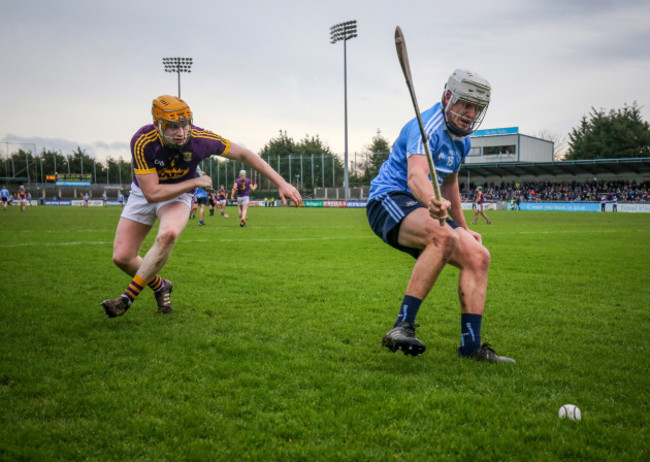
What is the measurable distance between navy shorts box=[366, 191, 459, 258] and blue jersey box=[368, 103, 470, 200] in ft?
0.25

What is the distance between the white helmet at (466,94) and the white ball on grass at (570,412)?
2.23 m

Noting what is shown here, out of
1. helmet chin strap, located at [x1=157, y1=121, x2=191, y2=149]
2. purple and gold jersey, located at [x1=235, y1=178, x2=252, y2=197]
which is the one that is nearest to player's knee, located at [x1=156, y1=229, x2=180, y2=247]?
helmet chin strap, located at [x1=157, y1=121, x2=191, y2=149]

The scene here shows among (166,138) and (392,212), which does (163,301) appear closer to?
(166,138)

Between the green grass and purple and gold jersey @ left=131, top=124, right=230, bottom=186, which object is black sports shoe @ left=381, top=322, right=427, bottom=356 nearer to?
the green grass

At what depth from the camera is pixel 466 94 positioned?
164 inches

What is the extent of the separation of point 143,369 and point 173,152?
2.52 m

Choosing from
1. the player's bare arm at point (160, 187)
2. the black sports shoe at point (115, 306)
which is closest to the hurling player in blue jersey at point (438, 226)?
the player's bare arm at point (160, 187)

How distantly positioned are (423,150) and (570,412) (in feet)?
6.89

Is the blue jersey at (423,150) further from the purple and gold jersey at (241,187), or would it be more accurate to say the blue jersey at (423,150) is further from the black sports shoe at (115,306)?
the purple and gold jersey at (241,187)

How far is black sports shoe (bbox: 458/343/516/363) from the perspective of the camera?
421 centimetres

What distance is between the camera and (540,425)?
3.10 meters

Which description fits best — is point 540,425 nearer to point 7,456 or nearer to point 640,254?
point 7,456

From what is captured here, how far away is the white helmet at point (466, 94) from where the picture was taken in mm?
4172

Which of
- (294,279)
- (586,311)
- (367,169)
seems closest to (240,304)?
(294,279)
